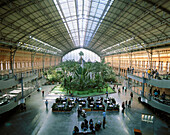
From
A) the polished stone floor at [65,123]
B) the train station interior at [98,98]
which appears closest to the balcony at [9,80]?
the train station interior at [98,98]

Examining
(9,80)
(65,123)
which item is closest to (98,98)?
(65,123)

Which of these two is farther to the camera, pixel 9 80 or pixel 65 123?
pixel 9 80

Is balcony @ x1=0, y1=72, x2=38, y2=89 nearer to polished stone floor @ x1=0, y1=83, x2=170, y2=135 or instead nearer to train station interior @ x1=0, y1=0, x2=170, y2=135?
train station interior @ x1=0, y1=0, x2=170, y2=135

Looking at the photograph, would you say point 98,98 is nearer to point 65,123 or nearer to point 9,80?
point 65,123

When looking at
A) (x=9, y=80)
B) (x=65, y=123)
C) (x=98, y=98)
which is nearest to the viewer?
(x=65, y=123)

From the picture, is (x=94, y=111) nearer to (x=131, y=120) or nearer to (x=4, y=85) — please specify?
(x=131, y=120)

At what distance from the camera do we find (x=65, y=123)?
A: 12078 millimetres

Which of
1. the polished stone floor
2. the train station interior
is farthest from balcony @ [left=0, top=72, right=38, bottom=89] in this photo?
the polished stone floor

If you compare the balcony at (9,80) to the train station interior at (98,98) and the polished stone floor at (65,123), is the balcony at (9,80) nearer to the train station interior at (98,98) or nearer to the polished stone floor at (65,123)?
the train station interior at (98,98)

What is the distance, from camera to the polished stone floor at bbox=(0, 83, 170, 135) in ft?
34.4

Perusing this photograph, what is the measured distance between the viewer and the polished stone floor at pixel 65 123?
10.5m

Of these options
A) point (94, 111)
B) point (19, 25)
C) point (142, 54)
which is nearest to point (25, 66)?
point (19, 25)

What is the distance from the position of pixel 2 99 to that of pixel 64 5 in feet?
57.2

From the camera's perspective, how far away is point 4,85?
1152 centimetres
